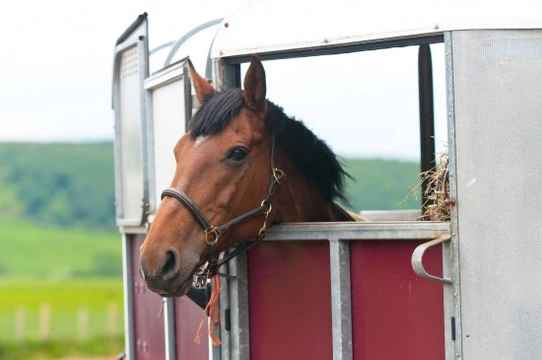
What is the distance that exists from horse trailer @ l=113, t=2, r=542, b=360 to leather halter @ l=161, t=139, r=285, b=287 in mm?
157

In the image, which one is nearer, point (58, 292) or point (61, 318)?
point (61, 318)

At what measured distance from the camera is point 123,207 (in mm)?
6828

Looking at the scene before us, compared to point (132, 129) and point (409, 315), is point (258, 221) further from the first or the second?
point (132, 129)

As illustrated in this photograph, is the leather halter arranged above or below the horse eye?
below

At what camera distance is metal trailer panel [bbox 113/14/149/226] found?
6152mm

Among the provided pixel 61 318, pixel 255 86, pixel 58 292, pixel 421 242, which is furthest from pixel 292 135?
pixel 58 292

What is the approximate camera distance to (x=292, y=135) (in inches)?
201

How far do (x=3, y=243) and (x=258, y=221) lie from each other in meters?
57.3

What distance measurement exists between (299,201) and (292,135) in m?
0.35

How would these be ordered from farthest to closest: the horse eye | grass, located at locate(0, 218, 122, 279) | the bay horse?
grass, located at locate(0, 218, 122, 279), the horse eye, the bay horse

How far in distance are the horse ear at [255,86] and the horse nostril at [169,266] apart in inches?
34.0

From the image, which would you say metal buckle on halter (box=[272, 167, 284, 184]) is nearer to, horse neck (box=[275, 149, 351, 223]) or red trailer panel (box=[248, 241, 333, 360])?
horse neck (box=[275, 149, 351, 223])

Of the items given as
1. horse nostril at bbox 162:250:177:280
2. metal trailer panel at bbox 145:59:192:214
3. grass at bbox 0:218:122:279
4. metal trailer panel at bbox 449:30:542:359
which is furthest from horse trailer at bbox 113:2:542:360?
grass at bbox 0:218:122:279

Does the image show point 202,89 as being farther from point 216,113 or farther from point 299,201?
point 299,201
